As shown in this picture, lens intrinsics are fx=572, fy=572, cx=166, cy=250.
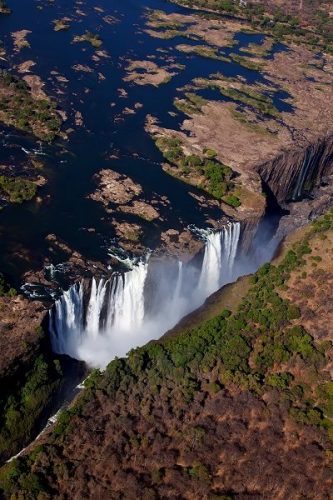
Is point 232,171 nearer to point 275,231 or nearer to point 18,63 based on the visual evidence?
point 275,231

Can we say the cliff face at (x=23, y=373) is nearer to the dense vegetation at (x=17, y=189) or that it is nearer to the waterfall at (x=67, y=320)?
the waterfall at (x=67, y=320)

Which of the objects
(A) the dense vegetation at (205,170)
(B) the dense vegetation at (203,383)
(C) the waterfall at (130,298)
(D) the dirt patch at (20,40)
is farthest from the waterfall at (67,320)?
(D) the dirt patch at (20,40)

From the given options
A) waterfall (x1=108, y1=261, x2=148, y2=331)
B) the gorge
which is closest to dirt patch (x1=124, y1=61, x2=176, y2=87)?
the gorge

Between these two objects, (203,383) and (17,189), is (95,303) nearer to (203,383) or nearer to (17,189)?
(203,383)

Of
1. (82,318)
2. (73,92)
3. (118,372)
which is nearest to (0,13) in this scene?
(73,92)

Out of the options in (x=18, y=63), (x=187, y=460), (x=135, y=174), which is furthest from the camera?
(x=18, y=63)

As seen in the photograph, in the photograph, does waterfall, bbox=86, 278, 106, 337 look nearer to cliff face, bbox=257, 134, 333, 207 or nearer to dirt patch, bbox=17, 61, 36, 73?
cliff face, bbox=257, 134, 333, 207

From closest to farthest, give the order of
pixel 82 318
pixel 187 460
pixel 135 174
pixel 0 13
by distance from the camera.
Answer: pixel 187 460 < pixel 82 318 < pixel 135 174 < pixel 0 13
